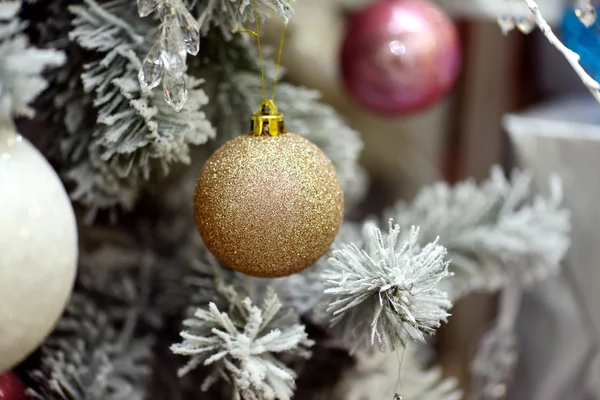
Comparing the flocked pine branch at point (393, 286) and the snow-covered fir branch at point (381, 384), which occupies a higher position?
the flocked pine branch at point (393, 286)

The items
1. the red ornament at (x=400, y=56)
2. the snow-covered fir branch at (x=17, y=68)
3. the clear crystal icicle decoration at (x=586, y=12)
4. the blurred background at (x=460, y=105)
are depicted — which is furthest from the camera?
the blurred background at (x=460, y=105)

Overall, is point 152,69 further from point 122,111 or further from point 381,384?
point 381,384

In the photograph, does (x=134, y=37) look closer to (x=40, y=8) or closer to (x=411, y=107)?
(x=40, y=8)

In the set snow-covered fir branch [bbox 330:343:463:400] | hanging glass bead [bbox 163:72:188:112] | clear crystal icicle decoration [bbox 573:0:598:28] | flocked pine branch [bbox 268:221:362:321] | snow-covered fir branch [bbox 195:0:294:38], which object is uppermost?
clear crystal icicle decoration [bbox 573:0:598:28]

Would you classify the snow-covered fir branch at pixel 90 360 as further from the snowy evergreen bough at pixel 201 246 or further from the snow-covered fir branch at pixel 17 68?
the snow-covered fir branch at pixel 17 68

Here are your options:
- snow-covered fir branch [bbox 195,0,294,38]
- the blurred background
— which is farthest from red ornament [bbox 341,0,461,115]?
snow-covered fir branch [bbox 195,0,294,38]

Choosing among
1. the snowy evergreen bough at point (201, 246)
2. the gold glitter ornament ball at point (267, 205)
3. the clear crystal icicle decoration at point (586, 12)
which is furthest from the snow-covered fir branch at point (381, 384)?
the clear crystal icicle decoration at point (586, 12)

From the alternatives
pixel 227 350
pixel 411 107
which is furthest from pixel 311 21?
pixel 227 350

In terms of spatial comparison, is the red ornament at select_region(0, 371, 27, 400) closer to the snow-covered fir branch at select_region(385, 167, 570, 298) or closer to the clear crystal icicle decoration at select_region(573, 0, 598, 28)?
the snow-covered fir branch at select_region(385, 167, 570, 298)
